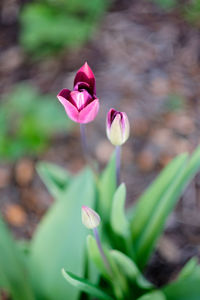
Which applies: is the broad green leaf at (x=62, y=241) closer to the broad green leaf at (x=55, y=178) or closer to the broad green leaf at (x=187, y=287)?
the broad green leaf at (x=55, y=178)

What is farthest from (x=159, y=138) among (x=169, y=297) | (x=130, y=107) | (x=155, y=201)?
(x=169, y=297)

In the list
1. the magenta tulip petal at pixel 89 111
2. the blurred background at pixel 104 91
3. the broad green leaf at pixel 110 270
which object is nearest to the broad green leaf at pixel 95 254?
the broad green leaf at pixel 110 270

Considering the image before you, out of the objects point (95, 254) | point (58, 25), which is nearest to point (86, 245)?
point (95, 254)

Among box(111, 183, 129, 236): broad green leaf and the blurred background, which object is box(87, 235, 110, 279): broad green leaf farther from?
the blurred background

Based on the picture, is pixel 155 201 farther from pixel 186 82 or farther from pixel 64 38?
pixel 64 38

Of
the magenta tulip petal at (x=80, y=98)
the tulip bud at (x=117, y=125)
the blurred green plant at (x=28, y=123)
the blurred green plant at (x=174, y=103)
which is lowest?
the blurred green plant at (x=174, y=103)

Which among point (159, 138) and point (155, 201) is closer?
point (155, 201)
